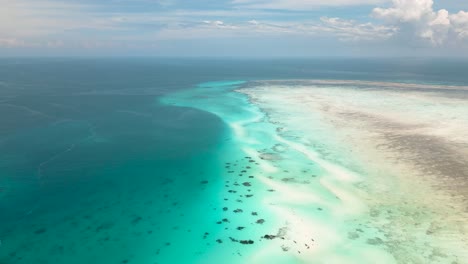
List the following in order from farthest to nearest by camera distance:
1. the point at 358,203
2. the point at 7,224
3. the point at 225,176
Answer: the point at 225,176
the point at 358,203
the point at 7,224

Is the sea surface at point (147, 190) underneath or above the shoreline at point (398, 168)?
underneath

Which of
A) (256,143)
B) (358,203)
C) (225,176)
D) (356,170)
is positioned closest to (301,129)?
(256,143)

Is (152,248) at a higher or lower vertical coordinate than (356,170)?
lower

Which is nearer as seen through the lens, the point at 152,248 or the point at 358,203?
the point at 152,248

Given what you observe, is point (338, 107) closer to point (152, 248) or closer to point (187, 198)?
point (187, 198)

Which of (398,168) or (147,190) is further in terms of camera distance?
(398,168)

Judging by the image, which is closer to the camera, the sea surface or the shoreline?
the sea surface

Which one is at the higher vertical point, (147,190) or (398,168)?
(398,168)

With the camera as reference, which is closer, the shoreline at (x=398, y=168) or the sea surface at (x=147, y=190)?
the sea surface at (x=147, y=190)

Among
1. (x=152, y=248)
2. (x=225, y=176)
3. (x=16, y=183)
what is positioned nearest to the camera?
(x=152, y=248)

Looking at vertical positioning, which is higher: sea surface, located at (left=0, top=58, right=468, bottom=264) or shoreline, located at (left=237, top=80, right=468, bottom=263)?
shoreline, located at (left=237, top=80, right=468, bottom=263)

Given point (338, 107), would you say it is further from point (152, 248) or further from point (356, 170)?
point (152, 248)
